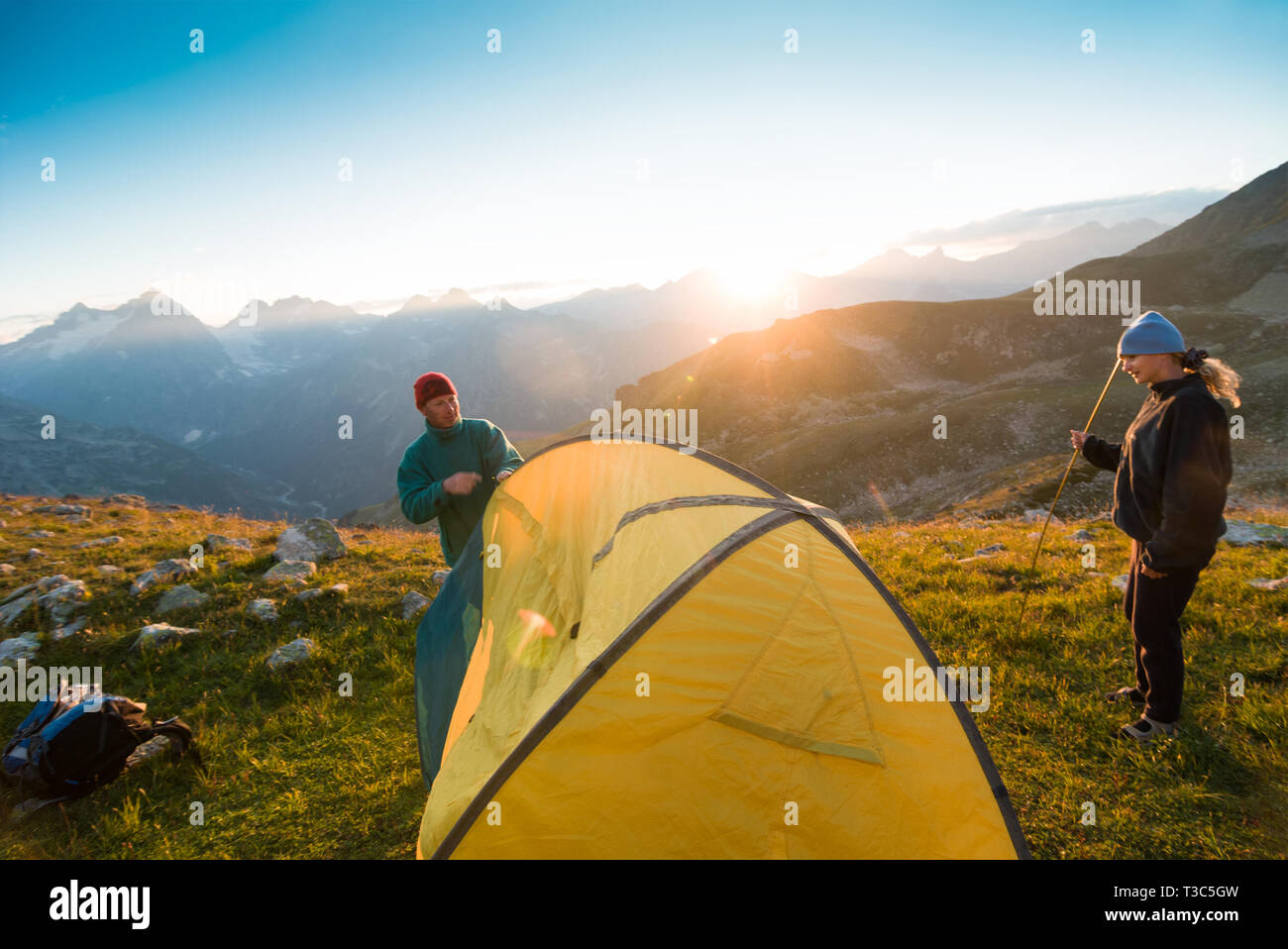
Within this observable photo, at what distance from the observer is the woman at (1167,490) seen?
4.09m

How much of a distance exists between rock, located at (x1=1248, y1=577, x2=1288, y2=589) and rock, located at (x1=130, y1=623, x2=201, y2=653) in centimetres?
1388

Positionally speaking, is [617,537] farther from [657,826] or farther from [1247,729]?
[1247,729]

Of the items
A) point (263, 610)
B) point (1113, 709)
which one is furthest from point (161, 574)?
point (1113, 709)

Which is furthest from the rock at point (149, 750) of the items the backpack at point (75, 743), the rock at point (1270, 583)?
the rock at point (1270, 583)

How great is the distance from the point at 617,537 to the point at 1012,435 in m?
40.8

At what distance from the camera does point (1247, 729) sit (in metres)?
4.57

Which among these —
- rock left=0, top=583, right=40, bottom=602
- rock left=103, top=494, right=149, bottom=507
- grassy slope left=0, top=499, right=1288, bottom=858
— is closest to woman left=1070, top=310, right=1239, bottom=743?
grassy slope left=0, top=499, right=1288, bottom=858

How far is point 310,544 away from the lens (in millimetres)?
10102

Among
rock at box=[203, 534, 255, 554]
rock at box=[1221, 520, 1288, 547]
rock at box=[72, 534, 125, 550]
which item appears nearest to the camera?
rock at box=[1221, 520, 1288, 547]

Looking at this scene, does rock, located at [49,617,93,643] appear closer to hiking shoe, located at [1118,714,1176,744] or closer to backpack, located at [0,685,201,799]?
backpack, located at [0,685,201,799]

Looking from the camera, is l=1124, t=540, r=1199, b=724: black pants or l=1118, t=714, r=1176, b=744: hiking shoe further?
l=1118, t=714, r=1176, b=744: hiking shoe

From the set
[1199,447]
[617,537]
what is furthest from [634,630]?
[1199,447]

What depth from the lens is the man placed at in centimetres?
596

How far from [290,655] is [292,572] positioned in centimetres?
263
